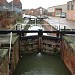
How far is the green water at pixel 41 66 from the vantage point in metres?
13.1

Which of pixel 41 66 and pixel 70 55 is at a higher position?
pixel 70 55

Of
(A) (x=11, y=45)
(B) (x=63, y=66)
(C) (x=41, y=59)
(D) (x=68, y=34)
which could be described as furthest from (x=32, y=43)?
(A) (x=11, y=45)

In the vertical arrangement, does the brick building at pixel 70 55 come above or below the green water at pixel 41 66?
above

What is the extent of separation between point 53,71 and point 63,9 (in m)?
47.1

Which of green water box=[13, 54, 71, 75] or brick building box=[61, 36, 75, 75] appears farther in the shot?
green water box=[13, 54, 71, 75]

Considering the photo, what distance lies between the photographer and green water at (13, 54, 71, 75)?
13077 millimetres

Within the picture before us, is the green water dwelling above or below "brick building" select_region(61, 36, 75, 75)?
below

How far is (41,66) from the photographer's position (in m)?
14.3

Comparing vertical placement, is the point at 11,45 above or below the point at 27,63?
above

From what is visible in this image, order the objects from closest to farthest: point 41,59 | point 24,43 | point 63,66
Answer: point 63,66, point 41,59, point 24,43

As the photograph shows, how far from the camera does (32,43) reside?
17.7 meters

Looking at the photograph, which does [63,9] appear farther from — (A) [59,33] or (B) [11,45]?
(B) [11,45]

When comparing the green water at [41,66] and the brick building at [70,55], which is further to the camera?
the green water at [41,66]

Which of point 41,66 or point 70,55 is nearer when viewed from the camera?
point 70,55
